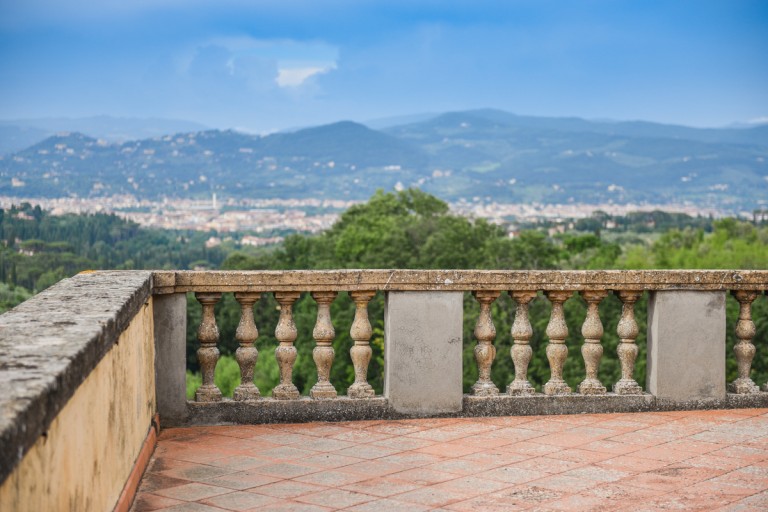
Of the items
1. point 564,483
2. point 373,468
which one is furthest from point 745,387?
point 373,468

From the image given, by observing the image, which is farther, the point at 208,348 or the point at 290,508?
the point at 208,348

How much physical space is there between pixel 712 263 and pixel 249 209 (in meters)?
122

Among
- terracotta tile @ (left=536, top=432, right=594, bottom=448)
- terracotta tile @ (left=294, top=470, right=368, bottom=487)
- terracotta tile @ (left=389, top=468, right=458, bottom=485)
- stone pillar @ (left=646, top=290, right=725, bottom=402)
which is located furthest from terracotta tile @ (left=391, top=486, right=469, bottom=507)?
stone pillar @ (left=646, top=290, right=725, bottom=402)

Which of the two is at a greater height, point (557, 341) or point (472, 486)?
point (557, 341)

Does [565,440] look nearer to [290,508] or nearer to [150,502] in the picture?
[290,508]

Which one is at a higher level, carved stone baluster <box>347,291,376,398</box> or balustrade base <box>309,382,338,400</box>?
carved stone baluster <box>347,291,376,398</box>

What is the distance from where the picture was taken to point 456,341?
6.50m

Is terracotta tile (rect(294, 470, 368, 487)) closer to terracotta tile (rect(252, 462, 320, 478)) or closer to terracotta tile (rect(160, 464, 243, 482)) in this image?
terracotta tile (rect(252, 462, 320, 478))

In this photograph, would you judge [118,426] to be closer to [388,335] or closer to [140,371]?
[140,371]

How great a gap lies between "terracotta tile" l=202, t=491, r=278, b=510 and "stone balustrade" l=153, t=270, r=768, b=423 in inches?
60.9

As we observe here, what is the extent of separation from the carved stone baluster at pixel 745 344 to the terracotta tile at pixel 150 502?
4.13 metres

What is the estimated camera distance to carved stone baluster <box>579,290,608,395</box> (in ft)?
22.0

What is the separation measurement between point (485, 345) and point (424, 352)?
1.42ft

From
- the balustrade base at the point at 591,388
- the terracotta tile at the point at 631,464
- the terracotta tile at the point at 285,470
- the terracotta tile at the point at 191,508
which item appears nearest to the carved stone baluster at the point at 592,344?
the balustrade base at the point at 591,388
